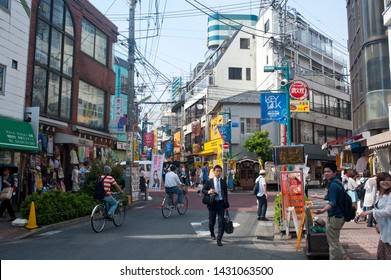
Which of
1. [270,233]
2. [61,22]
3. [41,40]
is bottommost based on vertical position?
[270,233]

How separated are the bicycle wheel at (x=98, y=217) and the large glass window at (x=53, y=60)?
8295 millimetres

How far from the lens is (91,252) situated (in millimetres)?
7469

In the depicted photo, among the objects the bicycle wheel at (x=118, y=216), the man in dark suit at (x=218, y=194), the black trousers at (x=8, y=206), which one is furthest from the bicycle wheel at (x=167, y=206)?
the black trousers at (x=8, y=206)

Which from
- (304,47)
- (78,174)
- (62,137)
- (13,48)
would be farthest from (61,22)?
(304,47)

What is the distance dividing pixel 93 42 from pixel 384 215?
2026cm

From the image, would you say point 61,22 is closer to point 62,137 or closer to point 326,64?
point 62,137

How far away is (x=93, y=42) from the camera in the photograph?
2183 centimetres

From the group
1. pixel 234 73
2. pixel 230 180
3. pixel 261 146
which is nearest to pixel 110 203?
pixel 230 180

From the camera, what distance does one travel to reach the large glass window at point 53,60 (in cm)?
1672

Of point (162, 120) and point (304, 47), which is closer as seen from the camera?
point (304, 47)

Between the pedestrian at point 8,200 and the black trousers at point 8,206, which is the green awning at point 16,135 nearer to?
the pedestrian at point 8,200

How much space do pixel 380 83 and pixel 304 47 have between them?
23023 millimetres

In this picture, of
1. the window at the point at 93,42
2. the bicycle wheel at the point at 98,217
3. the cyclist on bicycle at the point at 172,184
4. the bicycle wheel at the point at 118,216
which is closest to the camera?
the bicycle wheel at the point at 98,217

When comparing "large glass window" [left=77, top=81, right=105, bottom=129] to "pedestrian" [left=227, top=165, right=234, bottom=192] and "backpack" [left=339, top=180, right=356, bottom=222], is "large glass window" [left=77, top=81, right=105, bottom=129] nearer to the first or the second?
"pedestrian" [left=227, top=165, right=234, bottom=192]
